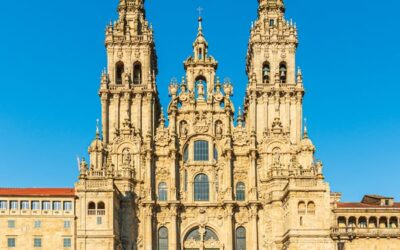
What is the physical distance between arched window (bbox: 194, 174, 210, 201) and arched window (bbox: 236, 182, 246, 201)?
3.44m

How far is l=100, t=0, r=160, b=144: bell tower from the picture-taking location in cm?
9456

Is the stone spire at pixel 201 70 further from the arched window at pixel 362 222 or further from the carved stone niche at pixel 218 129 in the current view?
the arched window at pixel 362 222

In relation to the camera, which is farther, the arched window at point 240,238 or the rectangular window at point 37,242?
the arched window at point 240,238

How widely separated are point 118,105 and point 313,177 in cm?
2543

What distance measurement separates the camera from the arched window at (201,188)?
9319cm

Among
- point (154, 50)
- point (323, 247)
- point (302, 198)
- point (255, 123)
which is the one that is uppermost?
point (154, 50)

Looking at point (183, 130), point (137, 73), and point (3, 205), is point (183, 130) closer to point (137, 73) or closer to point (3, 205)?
point (137, 73)

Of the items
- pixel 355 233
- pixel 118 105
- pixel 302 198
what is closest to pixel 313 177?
pixel 302 198

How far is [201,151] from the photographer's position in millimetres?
94500

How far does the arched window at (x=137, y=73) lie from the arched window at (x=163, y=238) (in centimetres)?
1856

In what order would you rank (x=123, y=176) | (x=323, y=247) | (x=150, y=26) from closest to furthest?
(x=323, y=247) < (x=123, y=176) < (x=150, y=26)

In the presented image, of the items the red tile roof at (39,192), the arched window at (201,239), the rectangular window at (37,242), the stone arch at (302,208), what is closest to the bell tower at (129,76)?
the red tile roof at (39,192)

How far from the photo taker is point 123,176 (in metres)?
90.2

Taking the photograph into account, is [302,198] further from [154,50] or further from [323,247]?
[154,50]
